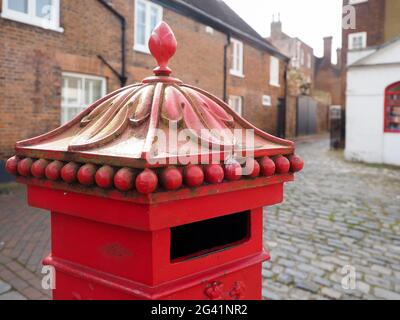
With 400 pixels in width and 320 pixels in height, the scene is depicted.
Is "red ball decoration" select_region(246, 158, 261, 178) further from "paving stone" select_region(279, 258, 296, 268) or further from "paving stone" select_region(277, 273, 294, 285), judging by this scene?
"paving stone" select_region(279, 258, 296, 268)

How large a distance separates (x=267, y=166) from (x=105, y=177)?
1.62 ft

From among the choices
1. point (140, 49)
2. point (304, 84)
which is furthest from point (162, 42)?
point (304, 84)

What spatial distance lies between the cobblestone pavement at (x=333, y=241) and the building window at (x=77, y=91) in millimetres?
5805

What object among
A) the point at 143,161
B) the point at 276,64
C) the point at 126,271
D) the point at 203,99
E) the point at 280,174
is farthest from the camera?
the point at 276,64

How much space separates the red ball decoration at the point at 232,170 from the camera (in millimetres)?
1017

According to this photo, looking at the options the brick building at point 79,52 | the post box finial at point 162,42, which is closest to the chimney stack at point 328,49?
the brick building at point 79,52

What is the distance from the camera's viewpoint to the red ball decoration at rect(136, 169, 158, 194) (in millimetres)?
853

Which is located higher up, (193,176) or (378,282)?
(193,176)

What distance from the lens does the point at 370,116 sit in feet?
43.1

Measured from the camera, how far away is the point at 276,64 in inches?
844

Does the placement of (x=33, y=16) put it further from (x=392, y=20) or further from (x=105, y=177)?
(x=392, y=20)

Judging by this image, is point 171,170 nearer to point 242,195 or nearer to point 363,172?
point 242,195
